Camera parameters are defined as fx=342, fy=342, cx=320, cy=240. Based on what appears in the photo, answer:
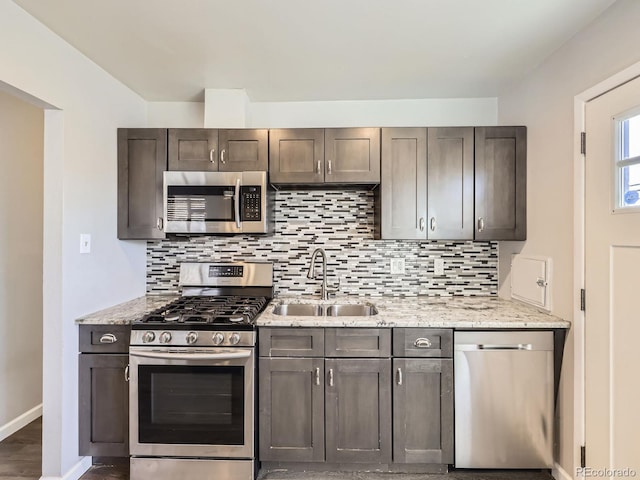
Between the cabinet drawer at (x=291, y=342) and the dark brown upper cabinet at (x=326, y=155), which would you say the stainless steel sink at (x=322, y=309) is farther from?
the dark brown upper cabinet at (x=326, y=155)

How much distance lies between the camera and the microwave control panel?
237 cm

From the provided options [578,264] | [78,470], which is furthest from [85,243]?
[578,264]

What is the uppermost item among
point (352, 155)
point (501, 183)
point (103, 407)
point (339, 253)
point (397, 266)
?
point (352, 155)

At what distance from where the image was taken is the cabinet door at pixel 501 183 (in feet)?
7.64

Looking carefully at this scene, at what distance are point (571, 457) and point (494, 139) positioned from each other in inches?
76.4

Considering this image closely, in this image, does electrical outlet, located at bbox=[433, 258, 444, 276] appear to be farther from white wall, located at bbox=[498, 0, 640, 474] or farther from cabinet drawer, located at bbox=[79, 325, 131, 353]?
cabinet drawer, located at bbox=[79, 325, 131, 353]

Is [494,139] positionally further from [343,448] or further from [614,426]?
[343,448]

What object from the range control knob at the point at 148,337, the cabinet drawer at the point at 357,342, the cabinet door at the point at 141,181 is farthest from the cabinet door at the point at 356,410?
the cabinet door at the point at 141,181

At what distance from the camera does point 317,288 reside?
2.76m

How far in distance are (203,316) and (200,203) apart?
2.70 feet

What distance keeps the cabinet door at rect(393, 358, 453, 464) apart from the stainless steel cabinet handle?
165cm

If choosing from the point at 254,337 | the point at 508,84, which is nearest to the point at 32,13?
the point at 254,337

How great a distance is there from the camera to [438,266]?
8.86 feet

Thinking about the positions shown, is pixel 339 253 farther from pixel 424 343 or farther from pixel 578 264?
pixel 578 264
